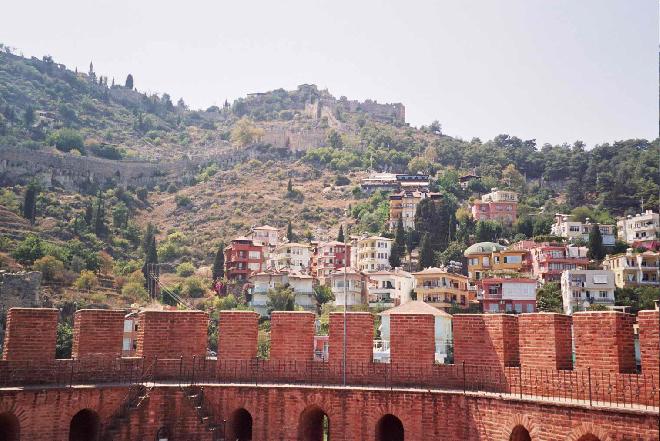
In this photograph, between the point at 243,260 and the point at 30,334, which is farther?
the point at 243,260

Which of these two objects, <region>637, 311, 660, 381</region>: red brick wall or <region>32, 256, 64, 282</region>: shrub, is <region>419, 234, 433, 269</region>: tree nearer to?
<region>32, 256, 64, 282</region>: shrub

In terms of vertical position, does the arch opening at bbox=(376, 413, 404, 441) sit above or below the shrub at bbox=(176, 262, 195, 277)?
below

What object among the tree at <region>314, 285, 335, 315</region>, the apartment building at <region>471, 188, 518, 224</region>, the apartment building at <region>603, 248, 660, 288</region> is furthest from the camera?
the apartment building at <region>471, 188, 518, 224</region>

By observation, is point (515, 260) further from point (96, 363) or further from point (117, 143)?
point (117, 143)

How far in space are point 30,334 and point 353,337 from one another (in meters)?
6.48

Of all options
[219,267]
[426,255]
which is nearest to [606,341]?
[426,255]

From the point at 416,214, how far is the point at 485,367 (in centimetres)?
9264

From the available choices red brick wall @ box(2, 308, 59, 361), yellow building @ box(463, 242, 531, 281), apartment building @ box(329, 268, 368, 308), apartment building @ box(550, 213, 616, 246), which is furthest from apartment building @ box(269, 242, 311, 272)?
red brick wall @ box(2, 308, 59, 361)

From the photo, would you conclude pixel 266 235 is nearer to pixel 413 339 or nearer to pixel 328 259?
pixel 328 259

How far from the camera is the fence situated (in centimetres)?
1124

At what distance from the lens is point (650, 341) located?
392 inches

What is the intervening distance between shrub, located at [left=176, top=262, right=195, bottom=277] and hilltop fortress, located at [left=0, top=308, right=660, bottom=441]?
281ft

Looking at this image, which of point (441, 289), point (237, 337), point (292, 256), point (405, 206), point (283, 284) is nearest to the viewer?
point (237, 337)

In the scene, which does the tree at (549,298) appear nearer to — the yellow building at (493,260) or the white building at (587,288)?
the white building at (587,288)
